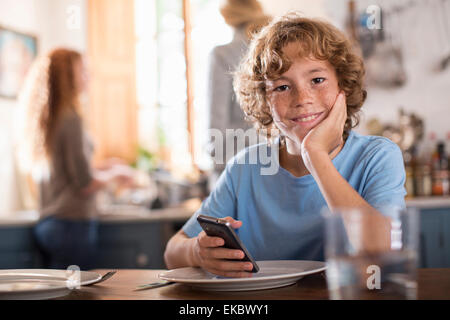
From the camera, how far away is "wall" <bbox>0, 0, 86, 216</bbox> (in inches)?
154

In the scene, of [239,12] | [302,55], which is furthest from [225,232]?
[239,12]

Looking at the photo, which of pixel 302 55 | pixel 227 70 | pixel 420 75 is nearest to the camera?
pixel 302 55

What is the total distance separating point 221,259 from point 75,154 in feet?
5.30

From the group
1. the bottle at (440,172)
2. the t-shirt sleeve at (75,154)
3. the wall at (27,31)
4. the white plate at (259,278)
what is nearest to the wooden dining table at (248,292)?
the white plate at (259,278)

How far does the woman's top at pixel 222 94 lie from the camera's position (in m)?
1.94

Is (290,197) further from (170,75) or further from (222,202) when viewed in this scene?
(170,75)

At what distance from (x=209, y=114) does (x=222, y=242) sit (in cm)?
129

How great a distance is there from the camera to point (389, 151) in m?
0.99

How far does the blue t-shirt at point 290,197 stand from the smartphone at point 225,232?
28 centimetres

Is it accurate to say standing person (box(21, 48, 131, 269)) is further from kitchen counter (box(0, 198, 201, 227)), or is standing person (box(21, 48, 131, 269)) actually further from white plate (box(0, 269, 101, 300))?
white plate (box(0, 269, 101, 300))

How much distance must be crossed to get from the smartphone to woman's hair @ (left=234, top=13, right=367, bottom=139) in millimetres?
398

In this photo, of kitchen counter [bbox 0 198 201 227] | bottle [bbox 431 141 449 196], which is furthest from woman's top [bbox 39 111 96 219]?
bottle [bbox 431 141 449 196]

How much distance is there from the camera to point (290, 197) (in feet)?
3.45
